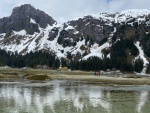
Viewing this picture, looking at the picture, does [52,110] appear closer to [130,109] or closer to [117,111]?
[117,111]

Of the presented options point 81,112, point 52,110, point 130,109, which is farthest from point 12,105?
point 130,109

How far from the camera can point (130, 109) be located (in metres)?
35.4

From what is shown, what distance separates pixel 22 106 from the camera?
3525cm

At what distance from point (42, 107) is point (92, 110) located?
5903mm

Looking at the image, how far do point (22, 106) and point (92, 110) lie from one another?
8.33 meters

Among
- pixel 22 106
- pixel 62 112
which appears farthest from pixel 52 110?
pixel 22 106

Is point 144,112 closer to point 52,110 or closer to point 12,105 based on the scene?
point 52,110

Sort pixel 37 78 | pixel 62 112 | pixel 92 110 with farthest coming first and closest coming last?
pixel 37 78, pixel 92 110, pixel 62 112

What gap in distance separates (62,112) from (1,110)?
646 cm

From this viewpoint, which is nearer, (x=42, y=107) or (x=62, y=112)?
(x=62, y=112)

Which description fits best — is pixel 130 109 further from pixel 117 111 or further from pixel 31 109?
pixel 31 109

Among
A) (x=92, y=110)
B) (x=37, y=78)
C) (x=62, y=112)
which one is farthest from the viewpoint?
(x=37, y=78)

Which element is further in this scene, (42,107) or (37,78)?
(37,78)

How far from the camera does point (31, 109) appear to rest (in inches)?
1304
